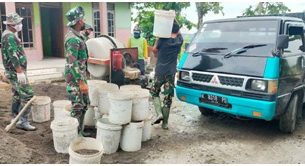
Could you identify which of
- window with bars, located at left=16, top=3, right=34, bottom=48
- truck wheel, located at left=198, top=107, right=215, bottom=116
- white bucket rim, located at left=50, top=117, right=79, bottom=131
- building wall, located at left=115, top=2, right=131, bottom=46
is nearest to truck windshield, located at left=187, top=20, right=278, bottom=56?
truck wheel, located at left=198, top=107, right=215, bottom=116

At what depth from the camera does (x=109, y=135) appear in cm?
439

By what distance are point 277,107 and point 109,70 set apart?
3.36 metres

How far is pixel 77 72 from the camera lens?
176 inches

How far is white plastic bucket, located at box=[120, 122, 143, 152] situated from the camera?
4.56 meters

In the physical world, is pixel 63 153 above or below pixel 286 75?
below

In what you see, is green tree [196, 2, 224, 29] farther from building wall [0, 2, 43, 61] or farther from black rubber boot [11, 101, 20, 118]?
black rubber boot [11, 101, 20, 118]

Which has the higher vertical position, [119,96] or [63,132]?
[119,96]

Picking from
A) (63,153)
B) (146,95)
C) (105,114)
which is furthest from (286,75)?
(63,153)

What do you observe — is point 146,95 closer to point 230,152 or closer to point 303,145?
point 230,152

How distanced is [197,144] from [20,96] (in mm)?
2836

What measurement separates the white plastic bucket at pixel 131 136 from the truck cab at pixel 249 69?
1.33 meters

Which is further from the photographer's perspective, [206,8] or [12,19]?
[206,8]

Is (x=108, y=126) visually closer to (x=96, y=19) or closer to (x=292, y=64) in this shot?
(x=292, y=64)

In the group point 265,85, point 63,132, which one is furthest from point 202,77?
point 63,132
